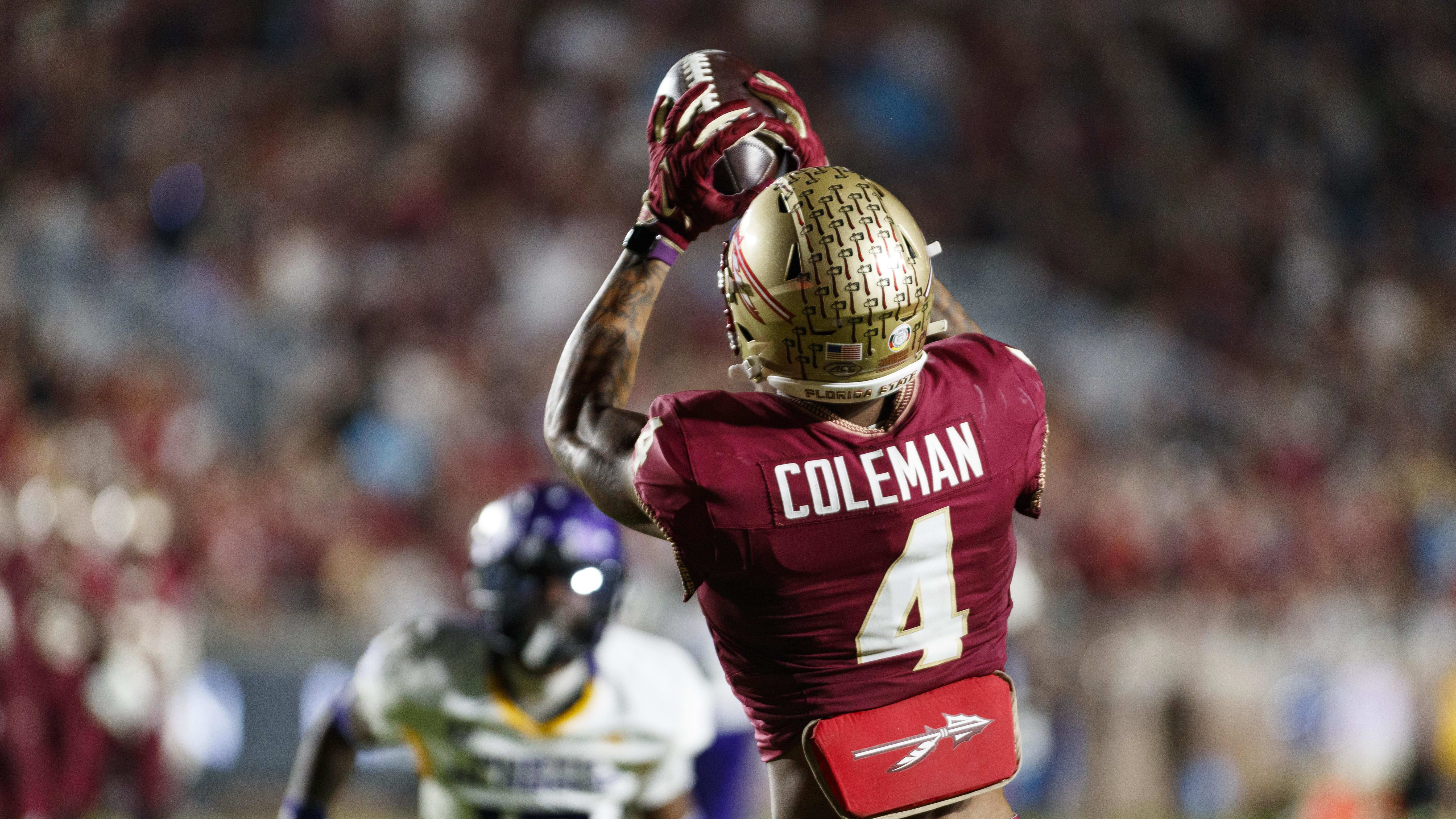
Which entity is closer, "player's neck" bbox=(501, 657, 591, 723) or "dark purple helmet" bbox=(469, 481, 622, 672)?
"dark purple helmet" bbox=(469, 481, 622, 672)

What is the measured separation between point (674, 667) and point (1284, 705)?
8.07m

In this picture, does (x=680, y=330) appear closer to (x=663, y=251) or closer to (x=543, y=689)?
(x=543, y=689)

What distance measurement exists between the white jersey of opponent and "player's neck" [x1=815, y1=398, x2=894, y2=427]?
181cm

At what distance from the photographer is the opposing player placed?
13.3 ft

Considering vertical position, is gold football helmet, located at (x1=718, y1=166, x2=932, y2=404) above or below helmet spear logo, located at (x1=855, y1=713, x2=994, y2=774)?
above

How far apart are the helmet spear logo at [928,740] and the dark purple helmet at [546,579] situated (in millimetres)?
1594

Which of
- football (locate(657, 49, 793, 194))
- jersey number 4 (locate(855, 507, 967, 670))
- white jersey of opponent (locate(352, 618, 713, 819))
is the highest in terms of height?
football (locate(657, 49, 793, 194))

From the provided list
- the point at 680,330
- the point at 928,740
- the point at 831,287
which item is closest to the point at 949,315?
the point at 831,287

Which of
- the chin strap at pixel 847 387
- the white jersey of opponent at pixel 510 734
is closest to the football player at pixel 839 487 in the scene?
the chin strap at pixel 847 387

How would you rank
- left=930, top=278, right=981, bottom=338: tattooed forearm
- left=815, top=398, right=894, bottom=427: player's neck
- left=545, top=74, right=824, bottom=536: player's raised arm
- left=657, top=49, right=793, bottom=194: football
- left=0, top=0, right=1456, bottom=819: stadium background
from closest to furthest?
left=815, top=398, right=894, bottom=427: player's neck
left=545, top=74, right=824, bottom=536: player's raised arm
left=657, top=49, right=793, bottom=194: football
left=930, top=278, right=981, bottom=338: tattooed forearm
left=0, top=0, right=1456, bottom=819: stadium background

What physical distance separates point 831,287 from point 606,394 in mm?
483

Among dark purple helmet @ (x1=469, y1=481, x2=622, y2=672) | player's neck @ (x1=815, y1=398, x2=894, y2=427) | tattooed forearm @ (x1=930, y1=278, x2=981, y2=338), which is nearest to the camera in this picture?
player's neck @ (x1=815, y1=398, x2=894, y2=427)

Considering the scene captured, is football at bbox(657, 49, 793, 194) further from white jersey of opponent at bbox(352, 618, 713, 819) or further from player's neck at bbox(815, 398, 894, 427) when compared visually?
white jersey of opponent at bbox(352, 618, 713, 819)

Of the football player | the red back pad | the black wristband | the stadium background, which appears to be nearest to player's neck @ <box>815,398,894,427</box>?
the football player
